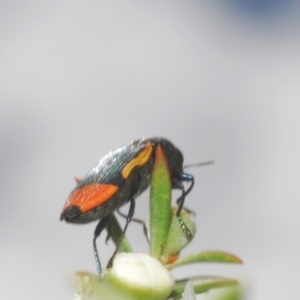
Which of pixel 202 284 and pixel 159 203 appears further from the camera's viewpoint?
pixel 159 203

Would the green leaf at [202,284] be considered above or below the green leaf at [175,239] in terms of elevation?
below

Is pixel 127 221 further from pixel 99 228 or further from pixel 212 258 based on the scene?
pixel 212 258

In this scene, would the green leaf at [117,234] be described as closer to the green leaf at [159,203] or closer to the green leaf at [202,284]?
the green leaf at [159,203]

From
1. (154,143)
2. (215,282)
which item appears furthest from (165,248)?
(154,143)

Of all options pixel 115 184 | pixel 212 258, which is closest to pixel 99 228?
pixel 115 184

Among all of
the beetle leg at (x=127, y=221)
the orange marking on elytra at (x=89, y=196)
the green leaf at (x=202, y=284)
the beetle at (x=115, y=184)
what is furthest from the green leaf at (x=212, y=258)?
the orange marking on elytra at (x=89, y=196)

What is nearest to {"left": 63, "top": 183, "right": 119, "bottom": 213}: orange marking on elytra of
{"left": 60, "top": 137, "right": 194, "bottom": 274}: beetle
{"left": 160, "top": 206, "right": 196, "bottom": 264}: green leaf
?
{"left": 60, "top": 137, "right": 194, "bottom": 274}: beetle

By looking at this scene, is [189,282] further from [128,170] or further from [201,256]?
[128,170]
